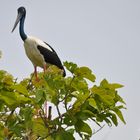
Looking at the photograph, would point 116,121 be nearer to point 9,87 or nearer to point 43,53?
point 9,87

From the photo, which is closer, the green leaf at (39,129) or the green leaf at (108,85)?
the green leaf at (39,129)

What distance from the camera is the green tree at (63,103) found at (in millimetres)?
4516

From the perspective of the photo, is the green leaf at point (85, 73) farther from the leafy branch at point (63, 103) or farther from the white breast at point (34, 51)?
the white breast at point (34, 51)

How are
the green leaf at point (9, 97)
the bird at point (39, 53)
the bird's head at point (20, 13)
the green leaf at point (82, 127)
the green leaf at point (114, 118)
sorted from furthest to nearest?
the bird's head at point (20, 13), the bird at point (39, 53), the green leaf at point (114, 118), the green leaf at point (82, 127), the green leaf at point (9, 97)

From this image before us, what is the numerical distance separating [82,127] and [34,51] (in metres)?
12.2

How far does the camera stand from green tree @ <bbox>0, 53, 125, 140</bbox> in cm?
452

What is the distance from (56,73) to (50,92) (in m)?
0.44

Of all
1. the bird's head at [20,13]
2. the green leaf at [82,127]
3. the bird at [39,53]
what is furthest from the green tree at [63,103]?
the bird's head at [20,13]

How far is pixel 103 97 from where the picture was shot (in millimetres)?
4590

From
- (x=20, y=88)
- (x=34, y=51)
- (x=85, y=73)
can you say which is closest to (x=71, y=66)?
(x=85, y=73)

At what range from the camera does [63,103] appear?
15.8ft

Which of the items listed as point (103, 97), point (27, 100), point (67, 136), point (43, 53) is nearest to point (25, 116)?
point (27, 100)

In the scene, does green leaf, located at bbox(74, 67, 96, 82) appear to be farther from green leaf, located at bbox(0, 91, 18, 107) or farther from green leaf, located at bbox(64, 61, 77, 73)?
green leaf, located at bbox(0, 91, 18, 107)

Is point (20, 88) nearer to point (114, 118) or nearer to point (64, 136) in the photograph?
point (64, 136)
